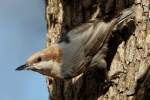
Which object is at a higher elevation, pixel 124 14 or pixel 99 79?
pixel 124 14

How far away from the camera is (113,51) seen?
152 inches

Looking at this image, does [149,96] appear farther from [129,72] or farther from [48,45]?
[48,45]

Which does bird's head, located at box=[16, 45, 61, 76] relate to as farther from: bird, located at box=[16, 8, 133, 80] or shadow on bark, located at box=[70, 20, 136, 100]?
shadow on bark, located at box=[70, 20, 136, 100]

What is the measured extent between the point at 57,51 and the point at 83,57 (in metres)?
0.26

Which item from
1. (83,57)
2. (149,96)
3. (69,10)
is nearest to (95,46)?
(83,57)

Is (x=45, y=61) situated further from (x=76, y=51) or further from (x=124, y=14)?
(x=124, y=14)

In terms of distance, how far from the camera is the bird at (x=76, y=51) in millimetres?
3953

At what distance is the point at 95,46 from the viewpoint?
405 cm

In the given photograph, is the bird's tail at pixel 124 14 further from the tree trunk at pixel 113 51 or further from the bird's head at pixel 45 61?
the bird's head at pixel 45 61

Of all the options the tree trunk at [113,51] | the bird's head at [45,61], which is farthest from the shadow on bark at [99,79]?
the bird's head at [45,61]

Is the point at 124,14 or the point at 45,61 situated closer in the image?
the point at 124,14

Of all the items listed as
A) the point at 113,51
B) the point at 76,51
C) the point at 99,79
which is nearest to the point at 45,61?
the point at 76,51

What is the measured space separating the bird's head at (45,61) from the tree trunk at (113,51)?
181 millimetres

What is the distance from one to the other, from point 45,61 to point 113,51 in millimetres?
682
